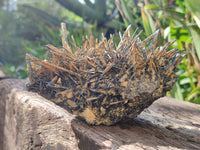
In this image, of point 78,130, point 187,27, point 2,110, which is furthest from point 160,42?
point 2,110

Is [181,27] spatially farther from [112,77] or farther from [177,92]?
[112,77]

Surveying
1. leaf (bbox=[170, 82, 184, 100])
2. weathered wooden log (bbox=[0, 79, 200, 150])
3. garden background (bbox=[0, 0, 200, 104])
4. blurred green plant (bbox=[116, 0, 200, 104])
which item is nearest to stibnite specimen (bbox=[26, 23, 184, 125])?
weathered wooden log (bbox=[0, 79, 200, 150])

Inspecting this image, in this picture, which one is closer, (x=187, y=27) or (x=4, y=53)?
(x=187, y=27)

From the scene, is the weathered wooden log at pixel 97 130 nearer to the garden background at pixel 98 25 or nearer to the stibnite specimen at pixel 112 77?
the stibnite specimen at pixel 112 77

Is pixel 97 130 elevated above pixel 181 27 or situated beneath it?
situated beneath

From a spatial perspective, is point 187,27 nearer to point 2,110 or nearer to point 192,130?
point 192,130

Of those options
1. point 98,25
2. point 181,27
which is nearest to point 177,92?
point 181,27

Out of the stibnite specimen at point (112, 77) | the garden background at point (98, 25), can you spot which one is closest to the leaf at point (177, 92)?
the garden background at point (98, 25)
